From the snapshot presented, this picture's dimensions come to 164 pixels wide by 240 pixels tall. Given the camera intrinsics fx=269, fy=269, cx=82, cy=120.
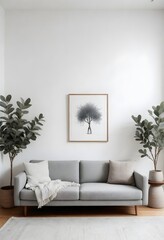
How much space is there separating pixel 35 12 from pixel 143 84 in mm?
2347

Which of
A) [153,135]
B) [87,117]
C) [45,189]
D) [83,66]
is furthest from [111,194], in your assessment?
[83,66]

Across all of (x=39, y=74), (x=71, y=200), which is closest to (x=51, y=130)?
(x=39, y=74)

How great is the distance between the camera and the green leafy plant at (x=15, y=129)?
440cm

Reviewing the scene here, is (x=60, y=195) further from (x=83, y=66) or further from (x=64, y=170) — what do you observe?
(x=83, y=66)

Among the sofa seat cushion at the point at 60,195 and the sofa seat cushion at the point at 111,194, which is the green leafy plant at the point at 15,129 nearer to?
the sofa seat cushion at the point at 60,195

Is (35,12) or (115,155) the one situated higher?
(35,12)

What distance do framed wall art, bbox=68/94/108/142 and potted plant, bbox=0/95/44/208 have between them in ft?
1.97

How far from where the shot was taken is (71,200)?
3.92 meters

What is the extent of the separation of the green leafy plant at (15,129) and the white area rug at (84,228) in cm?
114

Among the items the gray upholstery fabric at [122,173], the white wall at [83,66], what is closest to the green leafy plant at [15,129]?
the white wall at [83,66]

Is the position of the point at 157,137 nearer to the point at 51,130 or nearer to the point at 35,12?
the point at 51,130

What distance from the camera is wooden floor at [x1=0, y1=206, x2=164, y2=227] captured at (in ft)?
13.3

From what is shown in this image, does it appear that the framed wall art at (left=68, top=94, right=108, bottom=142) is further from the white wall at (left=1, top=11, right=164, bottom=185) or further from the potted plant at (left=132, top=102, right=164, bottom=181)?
the potted plant at (left=132, top=102, right=164, bottom=181)

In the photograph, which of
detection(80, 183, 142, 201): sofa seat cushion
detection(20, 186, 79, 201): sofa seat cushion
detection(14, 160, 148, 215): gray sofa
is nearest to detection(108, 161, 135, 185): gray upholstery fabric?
detection(14, 160, 148, 215): gray sofa
